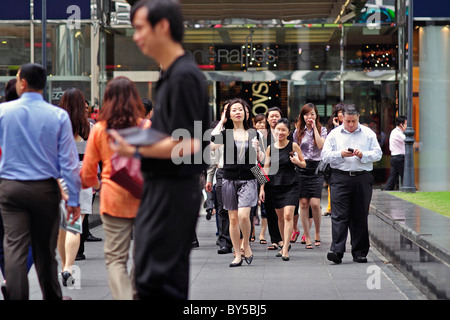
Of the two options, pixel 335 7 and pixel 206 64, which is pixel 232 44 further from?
pixel 335 7

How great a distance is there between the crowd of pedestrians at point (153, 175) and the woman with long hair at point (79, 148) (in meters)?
0.01

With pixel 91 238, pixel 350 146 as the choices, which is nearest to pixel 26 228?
pixel 350 146

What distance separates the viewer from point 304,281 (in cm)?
843

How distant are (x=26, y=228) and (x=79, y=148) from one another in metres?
3.44

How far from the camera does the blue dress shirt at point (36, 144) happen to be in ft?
19.2

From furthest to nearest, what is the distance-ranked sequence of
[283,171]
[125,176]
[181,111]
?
[283,171] < [125,176] < [181,111]

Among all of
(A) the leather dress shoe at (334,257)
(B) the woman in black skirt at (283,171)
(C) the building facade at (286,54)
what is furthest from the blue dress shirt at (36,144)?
(C) the building facade at (286,54)

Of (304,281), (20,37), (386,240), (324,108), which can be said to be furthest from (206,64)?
(304,281)

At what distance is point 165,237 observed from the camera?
13.1 feet

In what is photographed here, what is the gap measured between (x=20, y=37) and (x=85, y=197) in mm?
13679

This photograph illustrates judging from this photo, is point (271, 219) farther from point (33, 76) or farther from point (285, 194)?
point (33, 76)

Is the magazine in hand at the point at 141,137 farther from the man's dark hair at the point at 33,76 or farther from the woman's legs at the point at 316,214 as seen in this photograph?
the woman's legs at the point at 316,214

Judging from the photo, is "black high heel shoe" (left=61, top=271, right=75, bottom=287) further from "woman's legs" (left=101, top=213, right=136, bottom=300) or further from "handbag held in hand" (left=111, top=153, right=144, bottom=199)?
"handbag held in hand" (left=111, top=153, right=144, bottom=199)

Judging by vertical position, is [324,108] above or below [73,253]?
above
